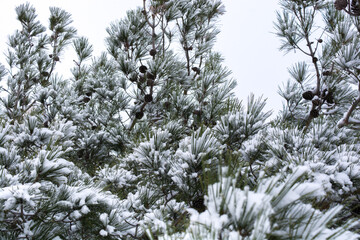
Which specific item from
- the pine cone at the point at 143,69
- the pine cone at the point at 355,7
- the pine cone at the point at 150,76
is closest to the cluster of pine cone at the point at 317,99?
the pine cone at the point at 355,7

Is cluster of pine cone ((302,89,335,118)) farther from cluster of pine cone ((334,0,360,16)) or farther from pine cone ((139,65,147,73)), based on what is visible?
pine cone ((139,65,147,73))

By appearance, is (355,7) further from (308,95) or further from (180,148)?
(180,148)

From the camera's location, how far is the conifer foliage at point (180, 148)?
2.11 feet

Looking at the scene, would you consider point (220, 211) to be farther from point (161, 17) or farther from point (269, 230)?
point (161, 17)

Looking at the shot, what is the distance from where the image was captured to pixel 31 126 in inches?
64.2

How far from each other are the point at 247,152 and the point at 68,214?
0.79m

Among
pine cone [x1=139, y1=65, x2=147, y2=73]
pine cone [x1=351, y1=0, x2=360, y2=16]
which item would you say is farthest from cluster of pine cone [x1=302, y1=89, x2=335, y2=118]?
pine cone [x1=139, y1=65, x2=147, y2=73]

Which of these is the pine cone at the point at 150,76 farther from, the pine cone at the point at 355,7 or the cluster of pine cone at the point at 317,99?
the pine cone at the point at 355,7

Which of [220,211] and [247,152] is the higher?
[247,152]

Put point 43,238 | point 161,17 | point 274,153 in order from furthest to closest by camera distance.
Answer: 1. point 161,17
2. point 274,153
3. point 43,238

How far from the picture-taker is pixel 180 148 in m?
1.37

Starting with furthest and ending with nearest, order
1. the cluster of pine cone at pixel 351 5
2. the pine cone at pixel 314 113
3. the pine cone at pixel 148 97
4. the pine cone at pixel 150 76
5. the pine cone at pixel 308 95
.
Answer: the pine cone at pixel 148 97
the pine cone at pixel 150 76
the pine cone at pixel 308 95
the pine cone at pixel 314 113
the cluster of pine cone at pixel 351 5

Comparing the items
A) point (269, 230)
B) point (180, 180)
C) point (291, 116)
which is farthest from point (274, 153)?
point (291, 116)

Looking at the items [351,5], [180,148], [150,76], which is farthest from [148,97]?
[351,5]
